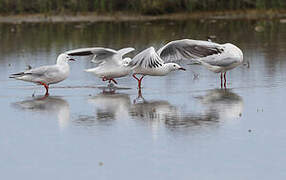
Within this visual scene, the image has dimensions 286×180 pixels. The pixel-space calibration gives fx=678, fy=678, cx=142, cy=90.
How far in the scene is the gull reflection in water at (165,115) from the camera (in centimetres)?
988

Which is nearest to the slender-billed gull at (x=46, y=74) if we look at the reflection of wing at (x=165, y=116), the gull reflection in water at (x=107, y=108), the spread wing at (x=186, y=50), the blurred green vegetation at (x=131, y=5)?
the gull reflection in water at (x=107, y=108)

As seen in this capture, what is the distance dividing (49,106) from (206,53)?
376 centimetres

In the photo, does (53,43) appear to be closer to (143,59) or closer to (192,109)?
(143,59)

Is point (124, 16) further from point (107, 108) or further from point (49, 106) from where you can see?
point (107, 108)

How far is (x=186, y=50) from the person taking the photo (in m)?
14.1

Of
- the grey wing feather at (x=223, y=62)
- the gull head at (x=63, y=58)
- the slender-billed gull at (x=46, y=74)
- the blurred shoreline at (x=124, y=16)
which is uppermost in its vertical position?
the blurred shoreline at (x=124, y=16)

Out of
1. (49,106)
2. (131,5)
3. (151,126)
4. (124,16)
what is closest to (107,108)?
(49,106)

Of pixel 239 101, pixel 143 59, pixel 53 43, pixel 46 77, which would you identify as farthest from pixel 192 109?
pixel 53 43

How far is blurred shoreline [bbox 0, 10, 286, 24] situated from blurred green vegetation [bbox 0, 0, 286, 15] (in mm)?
265

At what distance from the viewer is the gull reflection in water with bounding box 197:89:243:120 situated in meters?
10.5

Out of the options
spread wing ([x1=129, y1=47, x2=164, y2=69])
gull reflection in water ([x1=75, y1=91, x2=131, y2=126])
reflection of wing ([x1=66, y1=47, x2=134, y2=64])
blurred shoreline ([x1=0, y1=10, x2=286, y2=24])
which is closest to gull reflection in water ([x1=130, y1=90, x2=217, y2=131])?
gull reflection in water ([x1=75, y1=91, x2=131, y2=126])

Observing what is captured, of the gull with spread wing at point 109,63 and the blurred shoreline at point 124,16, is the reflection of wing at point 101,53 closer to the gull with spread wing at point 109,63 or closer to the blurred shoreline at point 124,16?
the gull with spread wing at point 109,63

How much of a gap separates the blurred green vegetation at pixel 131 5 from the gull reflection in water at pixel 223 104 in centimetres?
2236

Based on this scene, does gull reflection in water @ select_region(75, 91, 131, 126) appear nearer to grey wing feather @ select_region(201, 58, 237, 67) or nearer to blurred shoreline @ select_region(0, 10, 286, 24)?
grey wing feather @ select_region(201, 58, 237, 67)
